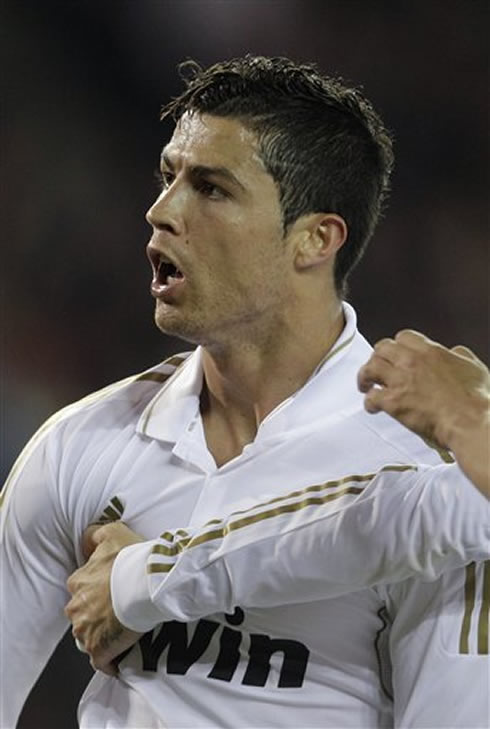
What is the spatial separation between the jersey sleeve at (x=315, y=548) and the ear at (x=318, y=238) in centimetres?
32

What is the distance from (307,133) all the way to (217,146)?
0.42ft

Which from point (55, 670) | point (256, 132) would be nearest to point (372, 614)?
point (256, 132)

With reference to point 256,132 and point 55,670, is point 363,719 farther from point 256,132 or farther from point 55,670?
point 55,670

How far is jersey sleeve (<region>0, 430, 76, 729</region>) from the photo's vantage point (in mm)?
1545

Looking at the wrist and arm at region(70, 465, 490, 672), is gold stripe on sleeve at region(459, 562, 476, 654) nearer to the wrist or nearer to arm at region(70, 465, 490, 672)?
arm at region(70, 465, 490, 672)

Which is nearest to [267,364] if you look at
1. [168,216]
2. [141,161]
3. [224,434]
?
[224,434]

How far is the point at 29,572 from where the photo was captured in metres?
1.59

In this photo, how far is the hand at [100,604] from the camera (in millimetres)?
1422

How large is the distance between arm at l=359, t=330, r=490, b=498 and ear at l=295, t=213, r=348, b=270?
35 cm

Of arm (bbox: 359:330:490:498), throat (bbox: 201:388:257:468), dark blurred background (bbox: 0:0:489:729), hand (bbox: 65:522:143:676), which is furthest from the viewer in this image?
dark blurred background (bbox: 0:0:489:729)

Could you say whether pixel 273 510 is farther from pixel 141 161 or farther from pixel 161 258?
pixel 141 161

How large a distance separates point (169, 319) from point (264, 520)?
279mm

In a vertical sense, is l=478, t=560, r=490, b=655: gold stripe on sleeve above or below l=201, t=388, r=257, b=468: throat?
below

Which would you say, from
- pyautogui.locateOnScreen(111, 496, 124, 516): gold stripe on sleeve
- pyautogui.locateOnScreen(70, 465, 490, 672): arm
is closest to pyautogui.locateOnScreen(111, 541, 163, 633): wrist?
pyautogui.locateOnScreen(70, 465, 490, 672): arm
